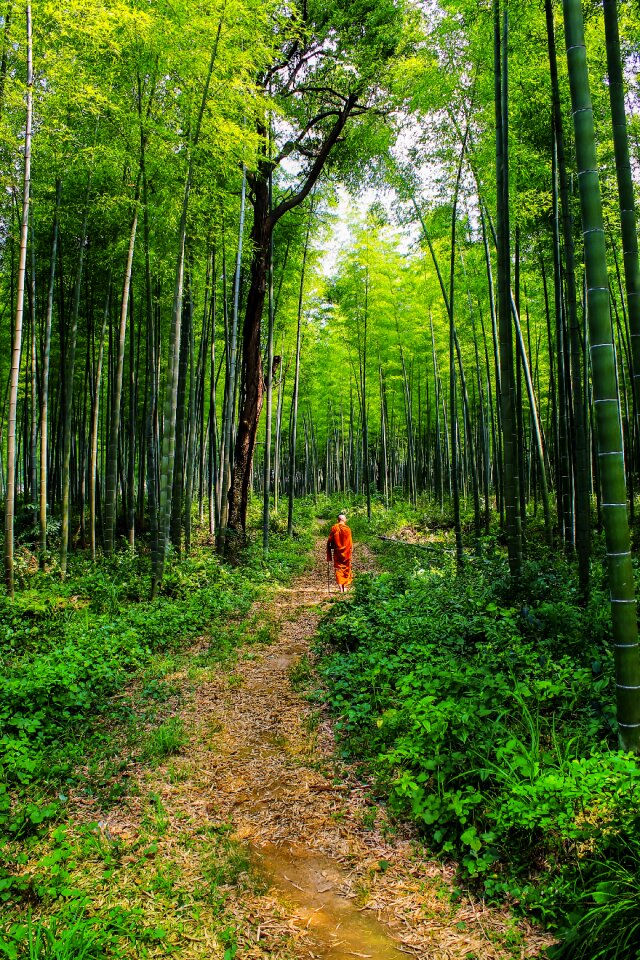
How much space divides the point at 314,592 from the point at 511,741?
6.00 meters

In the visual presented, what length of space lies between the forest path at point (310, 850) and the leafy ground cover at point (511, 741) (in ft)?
0.59

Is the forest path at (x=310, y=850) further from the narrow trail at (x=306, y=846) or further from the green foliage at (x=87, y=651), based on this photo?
the green foliage at (x=87, y=651)

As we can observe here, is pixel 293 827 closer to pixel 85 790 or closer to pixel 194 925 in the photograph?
pixel 194 925

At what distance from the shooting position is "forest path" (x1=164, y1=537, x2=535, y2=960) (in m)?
2.13

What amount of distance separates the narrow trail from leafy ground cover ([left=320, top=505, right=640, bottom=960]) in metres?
0.18

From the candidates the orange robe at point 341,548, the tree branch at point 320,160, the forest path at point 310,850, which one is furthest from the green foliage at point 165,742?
the tree branch at point 320,160

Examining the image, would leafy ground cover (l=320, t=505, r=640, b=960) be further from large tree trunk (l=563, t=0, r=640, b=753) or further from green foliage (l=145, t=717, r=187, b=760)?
green foliage (l=145, t=717, r=187, b=760)

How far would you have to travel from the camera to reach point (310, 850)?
2.72 m

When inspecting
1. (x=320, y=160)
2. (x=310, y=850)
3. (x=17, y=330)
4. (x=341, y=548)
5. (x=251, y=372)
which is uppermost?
(x=320, y=160)

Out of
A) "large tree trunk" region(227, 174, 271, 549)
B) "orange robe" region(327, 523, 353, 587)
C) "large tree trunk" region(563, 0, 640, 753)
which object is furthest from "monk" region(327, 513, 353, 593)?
"large tree trunk" region(563, 0, 640, 753)

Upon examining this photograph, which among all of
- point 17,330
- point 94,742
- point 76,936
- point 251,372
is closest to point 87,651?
point 94,742

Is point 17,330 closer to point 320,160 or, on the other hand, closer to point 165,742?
point 165,742

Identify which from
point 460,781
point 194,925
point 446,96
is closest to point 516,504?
point 460,781

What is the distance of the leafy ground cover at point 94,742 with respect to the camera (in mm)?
2117
